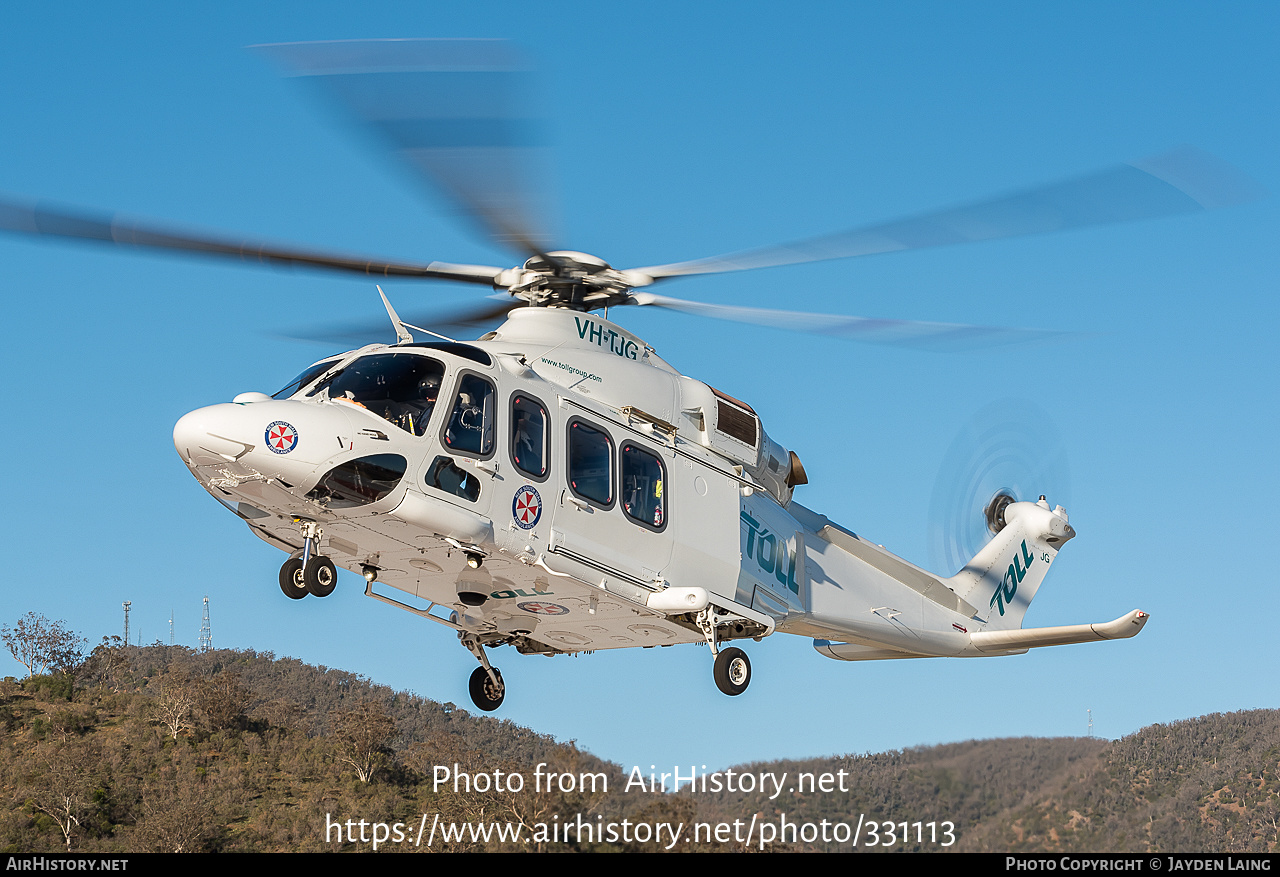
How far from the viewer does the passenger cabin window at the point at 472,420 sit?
41.6ft

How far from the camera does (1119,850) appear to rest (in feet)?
51.2

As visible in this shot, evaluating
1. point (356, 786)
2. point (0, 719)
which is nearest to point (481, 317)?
point (356, 786)

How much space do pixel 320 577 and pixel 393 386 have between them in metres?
1.95

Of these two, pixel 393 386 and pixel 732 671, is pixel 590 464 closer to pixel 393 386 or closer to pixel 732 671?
pixel 393 386

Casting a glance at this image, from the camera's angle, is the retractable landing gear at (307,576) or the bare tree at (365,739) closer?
the retractable landing gear at (307,576)

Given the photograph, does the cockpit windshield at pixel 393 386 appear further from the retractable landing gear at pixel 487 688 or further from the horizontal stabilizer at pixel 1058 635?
the horizontal stabilizer at pixel 1058 635

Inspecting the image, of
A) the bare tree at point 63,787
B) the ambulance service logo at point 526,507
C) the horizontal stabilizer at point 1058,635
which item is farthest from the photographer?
the bare tree at point 63,787

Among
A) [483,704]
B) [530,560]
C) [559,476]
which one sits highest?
[559,476]

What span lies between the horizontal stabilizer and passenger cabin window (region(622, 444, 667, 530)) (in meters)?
5.74

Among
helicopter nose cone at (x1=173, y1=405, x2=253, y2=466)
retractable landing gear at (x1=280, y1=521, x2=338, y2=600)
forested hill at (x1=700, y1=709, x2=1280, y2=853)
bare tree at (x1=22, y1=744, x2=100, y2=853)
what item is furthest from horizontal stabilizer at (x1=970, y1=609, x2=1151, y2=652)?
bare tree at (x1=22, y1=744, x2=100, y2=853)

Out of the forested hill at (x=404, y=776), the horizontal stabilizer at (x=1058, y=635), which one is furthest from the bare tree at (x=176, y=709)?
the horizontal stabilizer at (x=1058, y=635)

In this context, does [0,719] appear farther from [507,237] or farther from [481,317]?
[507,237]

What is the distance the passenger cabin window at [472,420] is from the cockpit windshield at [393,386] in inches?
10.2
